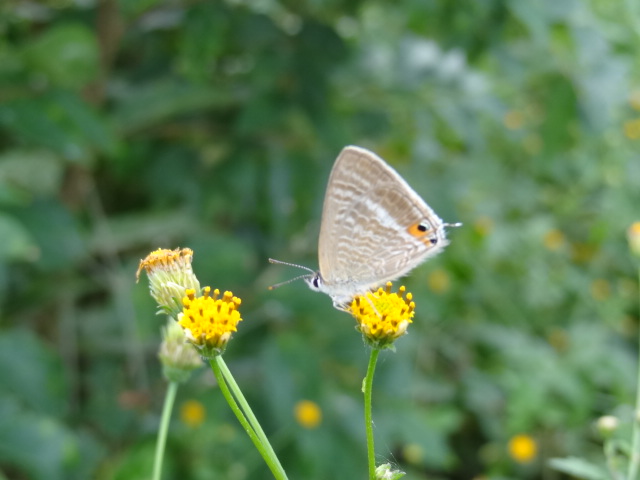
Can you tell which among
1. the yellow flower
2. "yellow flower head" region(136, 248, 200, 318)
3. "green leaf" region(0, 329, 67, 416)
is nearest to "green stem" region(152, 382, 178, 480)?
the yellow flower

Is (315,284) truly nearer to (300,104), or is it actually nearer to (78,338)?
(300,104)

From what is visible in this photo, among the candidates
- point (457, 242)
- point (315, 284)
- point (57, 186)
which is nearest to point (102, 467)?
point (57, 186)

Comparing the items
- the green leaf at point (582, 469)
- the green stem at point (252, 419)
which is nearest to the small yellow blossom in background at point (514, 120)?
the green leaf at point (582, 469)

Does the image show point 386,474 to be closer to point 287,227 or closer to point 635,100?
point 287,227

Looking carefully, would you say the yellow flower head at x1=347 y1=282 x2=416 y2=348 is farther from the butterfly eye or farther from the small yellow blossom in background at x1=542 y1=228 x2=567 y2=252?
the small yellow blossom in background at x1=542 y1=228 x2=567 y2=252

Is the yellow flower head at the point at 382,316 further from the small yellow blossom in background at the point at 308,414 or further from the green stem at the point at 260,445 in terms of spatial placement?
the small yellow blossom in background at the point at 308,414

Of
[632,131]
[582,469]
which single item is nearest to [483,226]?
[632,131]
